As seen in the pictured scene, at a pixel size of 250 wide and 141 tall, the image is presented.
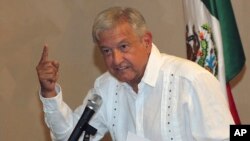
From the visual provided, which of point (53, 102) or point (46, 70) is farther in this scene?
point (53, 102)

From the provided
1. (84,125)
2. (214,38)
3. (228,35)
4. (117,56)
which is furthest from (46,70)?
(228,35)

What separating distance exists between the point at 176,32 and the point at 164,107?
4.24 feet

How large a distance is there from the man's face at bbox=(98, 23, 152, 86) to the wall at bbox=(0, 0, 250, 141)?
48.1 inches

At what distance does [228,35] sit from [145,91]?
0.88 meters

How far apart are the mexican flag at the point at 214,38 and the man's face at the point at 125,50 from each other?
2.40 feet

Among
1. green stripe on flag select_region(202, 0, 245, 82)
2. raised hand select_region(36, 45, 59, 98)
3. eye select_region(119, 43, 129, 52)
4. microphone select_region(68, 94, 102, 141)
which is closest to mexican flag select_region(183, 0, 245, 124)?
green stripe on flag select_region(202, 0, 245, 82)

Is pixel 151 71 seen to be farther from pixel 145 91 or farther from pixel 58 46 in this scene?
pixel 58 46

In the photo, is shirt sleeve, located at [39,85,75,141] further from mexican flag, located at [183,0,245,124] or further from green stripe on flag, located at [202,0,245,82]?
green stripe on flag, located at [202,0,245,82]

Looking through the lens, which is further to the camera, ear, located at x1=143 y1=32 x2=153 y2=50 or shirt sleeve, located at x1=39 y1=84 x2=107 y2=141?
shirt sleeve, located at x1=39 y1=84 x2=107 y2=141

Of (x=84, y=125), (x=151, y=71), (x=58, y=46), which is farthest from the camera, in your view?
(x=58, y=46)

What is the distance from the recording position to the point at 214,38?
104 inches

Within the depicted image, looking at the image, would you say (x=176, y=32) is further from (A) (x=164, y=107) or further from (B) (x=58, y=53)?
(A) (x=164, y=107)

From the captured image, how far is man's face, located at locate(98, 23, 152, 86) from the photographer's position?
6.16ft

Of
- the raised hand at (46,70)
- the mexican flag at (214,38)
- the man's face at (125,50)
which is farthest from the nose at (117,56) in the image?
the mexican flag at (214,38)
